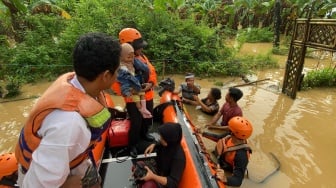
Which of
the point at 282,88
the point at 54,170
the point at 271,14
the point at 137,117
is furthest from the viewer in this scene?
the point at 271,14

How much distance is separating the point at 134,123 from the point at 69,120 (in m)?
2.00

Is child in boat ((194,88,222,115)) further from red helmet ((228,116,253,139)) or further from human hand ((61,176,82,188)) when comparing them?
human hand ((61,176,82,188))

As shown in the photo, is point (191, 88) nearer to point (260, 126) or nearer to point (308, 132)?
point (260, 126)

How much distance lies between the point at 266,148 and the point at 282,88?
342cm

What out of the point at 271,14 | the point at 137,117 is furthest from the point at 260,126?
the point at 271,14

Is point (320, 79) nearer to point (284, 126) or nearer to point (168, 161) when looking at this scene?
point (284, 126)

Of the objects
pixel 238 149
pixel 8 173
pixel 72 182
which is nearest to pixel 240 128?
pixel 238 149

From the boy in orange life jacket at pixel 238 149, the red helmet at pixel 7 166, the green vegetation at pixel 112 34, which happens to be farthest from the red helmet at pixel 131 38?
the green vegetation at pixel 112 34

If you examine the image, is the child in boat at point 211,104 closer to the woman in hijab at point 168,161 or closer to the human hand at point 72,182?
the woman in hijab at point 168,161

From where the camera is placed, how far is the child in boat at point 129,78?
2753 mm

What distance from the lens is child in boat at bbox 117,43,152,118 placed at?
2753mm

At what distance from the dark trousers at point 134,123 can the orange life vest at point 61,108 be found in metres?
1.72

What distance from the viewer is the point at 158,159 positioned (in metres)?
2.60

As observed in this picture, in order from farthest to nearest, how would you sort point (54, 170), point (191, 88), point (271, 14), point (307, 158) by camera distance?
point (271, 14) → point (191, 88) → point (307, 158) → point (54, 170)
